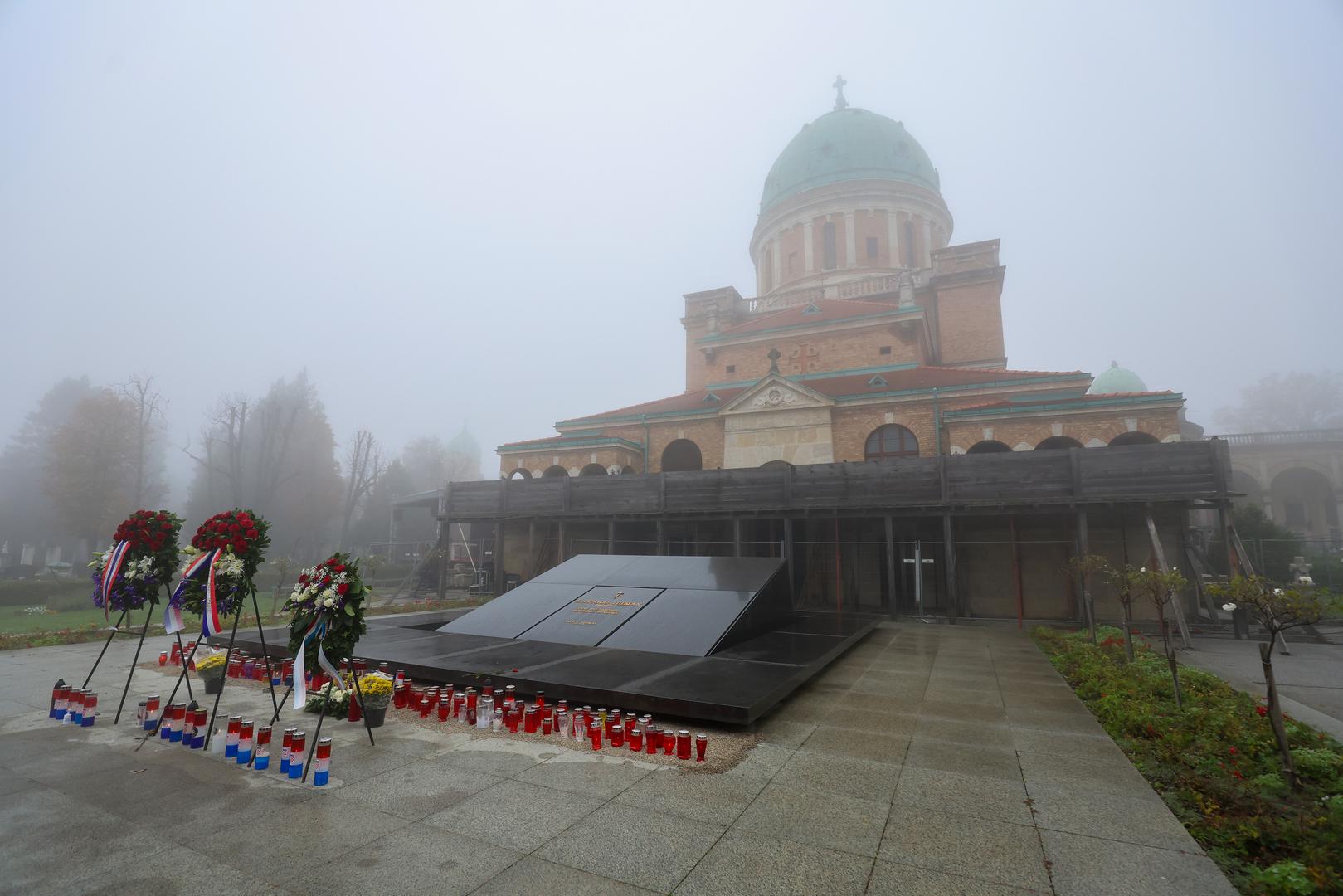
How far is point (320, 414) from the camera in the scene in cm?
6381

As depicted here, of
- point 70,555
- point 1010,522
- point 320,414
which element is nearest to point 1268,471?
point 1010,522

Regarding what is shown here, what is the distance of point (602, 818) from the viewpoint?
4.72m

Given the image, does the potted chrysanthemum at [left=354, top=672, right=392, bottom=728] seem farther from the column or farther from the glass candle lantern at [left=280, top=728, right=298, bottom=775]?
the column

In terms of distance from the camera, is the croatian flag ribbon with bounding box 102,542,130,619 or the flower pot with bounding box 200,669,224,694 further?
the flower pot with bounding box 200,669,224,694

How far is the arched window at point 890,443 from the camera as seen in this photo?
2570 cm

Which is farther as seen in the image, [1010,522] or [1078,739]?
[1010,522]

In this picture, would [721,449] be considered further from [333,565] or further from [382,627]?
[333,565]

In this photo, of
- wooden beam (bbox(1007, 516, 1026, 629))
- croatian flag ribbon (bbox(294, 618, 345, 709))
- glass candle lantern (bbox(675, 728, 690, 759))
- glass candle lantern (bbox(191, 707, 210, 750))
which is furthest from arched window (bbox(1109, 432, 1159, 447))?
glass candle lantern (bbox(191, 707, 210, 750))

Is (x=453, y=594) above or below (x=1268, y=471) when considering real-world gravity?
below

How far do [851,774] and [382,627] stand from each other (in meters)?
11.0

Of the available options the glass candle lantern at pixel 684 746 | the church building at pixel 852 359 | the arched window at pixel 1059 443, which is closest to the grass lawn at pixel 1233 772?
the glass candle lantern at pixel 684 746

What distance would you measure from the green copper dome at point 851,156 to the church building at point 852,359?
0.39 ft

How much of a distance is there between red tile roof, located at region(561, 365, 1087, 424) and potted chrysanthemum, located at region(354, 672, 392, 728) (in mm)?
22713

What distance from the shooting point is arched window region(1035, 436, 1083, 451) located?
890 inches
